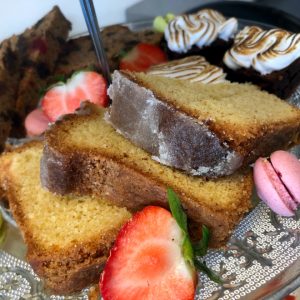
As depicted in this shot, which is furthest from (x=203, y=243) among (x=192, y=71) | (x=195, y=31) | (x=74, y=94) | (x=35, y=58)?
(x=35, y=58)

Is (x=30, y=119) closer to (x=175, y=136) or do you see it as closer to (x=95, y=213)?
(x=95, y=213)

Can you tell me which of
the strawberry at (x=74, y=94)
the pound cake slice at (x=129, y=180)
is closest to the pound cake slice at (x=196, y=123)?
the pound cake slice at (x=129, y=180)

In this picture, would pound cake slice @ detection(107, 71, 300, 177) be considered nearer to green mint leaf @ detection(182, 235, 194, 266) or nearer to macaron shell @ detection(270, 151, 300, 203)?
macaron shell @ detection(270, 151, 300, 203)

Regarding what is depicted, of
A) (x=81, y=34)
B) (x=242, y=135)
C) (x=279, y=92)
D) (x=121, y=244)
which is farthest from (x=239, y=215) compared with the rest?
(x=81, y=34)

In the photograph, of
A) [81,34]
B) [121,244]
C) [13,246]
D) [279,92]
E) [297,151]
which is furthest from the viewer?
[81,34]

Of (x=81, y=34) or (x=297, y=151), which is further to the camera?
(x=81, y=34)
